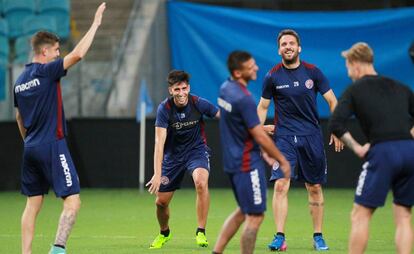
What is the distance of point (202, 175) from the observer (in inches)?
473

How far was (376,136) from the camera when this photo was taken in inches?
351

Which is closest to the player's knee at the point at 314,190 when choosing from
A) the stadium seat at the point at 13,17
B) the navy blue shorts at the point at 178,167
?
the navy blue shorts at the point at 178,167

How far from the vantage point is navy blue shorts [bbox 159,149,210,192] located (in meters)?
12.2

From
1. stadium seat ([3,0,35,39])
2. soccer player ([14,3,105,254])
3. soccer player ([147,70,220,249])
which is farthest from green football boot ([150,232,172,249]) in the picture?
stadium seat ([3,0,35,39])

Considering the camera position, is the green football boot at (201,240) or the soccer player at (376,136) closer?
the soccer player at (376,136)

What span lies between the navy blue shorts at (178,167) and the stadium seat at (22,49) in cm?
1139

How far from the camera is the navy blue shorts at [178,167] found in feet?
40.0

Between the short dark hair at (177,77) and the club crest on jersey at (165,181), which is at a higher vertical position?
the short dark hair at (177,77)

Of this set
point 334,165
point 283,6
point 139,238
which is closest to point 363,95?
point 139,238

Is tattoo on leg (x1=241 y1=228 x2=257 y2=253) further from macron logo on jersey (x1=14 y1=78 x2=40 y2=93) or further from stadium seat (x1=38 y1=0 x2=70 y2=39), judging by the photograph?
stadium seat (x1=38 y1=0 x2=70 y2=39)

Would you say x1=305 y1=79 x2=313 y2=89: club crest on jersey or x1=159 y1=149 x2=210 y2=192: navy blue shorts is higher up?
x1=305 y1=79 x2=313 y2=89: club crest on jersey

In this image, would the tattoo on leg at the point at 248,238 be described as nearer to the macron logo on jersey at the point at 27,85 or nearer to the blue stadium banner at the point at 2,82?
the macron logo on jersey at the point at 27,85

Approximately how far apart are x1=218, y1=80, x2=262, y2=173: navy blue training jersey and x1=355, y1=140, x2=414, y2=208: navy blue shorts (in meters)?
1.00

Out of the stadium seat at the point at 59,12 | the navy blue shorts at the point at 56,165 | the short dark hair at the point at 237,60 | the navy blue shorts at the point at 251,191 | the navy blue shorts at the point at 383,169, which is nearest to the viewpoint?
the navy blue shorts at the point at 383,169
